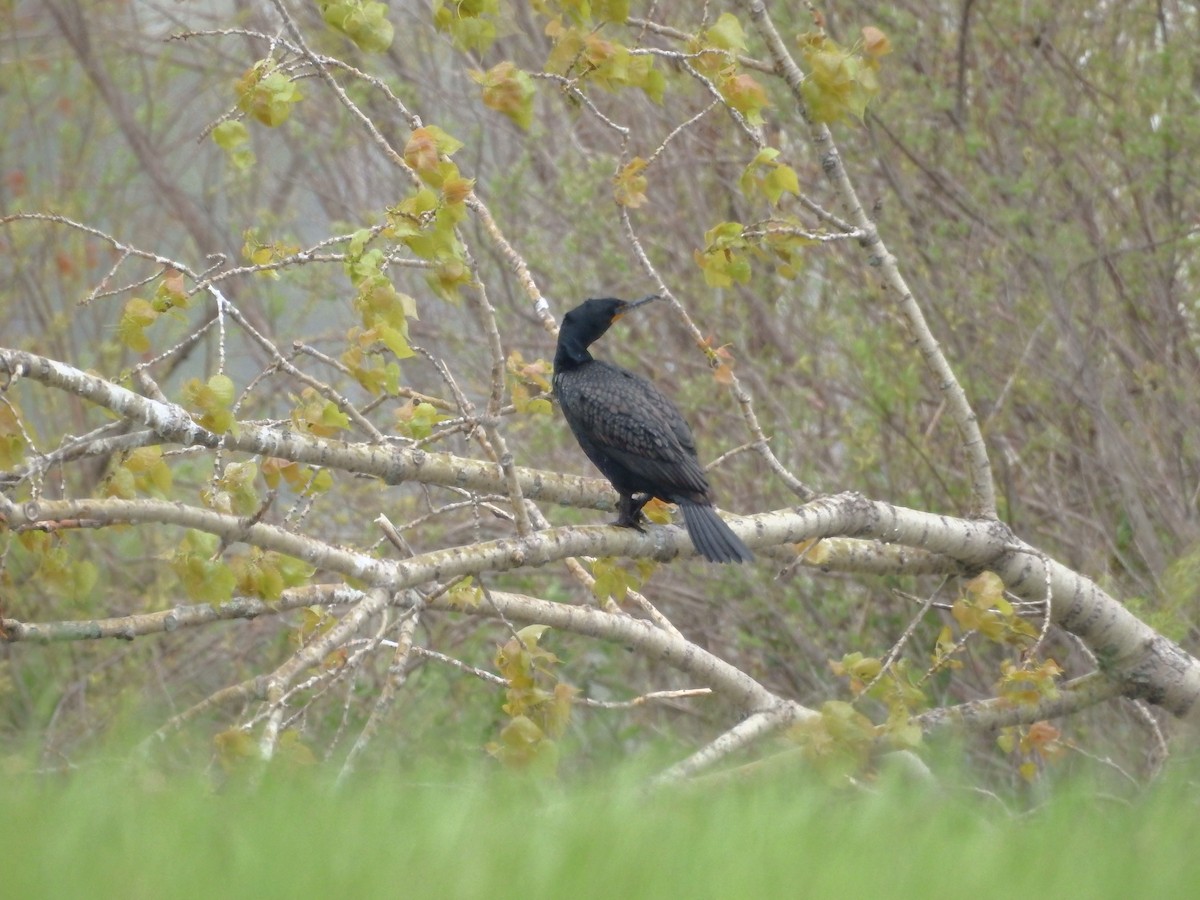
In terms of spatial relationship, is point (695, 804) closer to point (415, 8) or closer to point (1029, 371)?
point (1029, 371)

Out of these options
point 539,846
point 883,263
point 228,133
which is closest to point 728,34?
point 883,263

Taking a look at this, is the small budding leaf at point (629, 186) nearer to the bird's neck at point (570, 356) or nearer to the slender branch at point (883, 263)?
the slender branch at point (883, 263)

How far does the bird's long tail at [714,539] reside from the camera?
164 inches

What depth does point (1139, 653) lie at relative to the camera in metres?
4.68

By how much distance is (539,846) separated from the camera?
2.28 m

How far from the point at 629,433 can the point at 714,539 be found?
67 cm

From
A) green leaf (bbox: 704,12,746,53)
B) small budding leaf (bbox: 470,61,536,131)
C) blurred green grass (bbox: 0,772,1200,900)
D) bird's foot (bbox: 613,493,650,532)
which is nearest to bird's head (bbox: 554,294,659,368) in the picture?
bird's foot (bbox: 613,493,650,532)

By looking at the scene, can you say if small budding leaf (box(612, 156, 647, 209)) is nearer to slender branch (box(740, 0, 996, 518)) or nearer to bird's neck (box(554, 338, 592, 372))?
slender branch (box(740, 0, 996, 518))

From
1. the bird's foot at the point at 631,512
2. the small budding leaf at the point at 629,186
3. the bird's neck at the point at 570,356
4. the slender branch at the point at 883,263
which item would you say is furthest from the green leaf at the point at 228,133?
the bird's neck at the point at 570,356

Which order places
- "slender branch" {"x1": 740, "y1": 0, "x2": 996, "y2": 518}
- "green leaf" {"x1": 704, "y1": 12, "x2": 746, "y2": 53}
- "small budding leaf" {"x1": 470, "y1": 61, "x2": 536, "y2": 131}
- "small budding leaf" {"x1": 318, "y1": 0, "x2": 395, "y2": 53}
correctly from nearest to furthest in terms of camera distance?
"small budding leaf" {"x1": 318, "y1": 0, "x2": 395, "y2": 53} < "small budding leaf" {"x1": 470, "y1": 61, "x2": 536, "y2": 131} < "green leaf" {"x1": 704, "y1": 12, "x2": 746, "y2": 53} < "slender branch" {"x1": 740, "y1": 0, "x2": 996, "y2": 518}

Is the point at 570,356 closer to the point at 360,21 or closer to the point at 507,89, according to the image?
the point at 507,89

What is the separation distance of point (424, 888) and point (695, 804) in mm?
878

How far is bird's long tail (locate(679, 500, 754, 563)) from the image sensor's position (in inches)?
164

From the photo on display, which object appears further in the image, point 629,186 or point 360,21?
point 629,186
